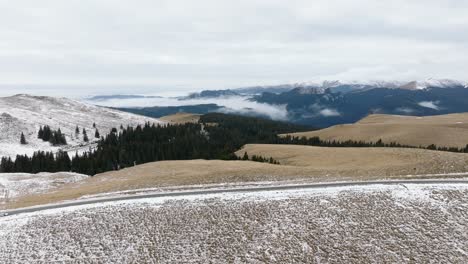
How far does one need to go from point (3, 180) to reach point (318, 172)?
6313 centimetres

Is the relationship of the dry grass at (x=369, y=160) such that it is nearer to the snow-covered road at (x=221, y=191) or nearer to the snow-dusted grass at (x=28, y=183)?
the snow-covered road at (x=221, y=191)

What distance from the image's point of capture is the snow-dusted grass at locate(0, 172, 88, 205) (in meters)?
66.6

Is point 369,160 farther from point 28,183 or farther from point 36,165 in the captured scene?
point 36,165

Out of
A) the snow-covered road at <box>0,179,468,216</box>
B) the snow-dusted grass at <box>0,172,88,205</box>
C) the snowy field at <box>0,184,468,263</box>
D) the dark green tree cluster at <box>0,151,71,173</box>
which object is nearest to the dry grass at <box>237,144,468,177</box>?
the snow-covered road at <box>0,179,468,216</box>

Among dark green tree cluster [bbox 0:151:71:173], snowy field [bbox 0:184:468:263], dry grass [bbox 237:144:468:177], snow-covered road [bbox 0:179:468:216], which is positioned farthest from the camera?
dark green tree cluster [bbox 0:151:71:173]

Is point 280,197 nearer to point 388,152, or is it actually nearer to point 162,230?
point 162,230

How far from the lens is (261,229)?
31266 mm

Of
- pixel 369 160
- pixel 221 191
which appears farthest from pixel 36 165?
pixel 221 191

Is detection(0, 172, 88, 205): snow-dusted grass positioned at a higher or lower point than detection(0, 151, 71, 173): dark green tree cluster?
higher

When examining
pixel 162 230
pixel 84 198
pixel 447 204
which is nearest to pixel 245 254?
pixel 162 230

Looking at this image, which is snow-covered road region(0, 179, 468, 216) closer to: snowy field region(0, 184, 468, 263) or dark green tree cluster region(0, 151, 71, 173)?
snowy field region(0, 184, 468, 263)

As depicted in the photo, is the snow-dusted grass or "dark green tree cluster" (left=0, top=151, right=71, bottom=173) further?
"dark green tree cluster" (left=0, top=151, right=71, bottom=173)

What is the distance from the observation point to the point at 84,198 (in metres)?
46.8

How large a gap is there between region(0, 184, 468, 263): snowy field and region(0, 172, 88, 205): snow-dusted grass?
31.9 m
